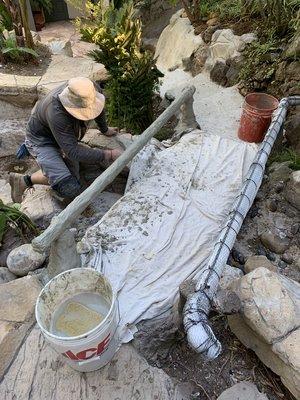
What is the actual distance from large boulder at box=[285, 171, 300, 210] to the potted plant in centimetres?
914

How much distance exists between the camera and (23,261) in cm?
289

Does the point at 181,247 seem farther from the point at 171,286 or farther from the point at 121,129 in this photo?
the point at 121,129

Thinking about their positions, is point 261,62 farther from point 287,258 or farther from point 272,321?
point 272,321

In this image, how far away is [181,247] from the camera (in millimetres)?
2857

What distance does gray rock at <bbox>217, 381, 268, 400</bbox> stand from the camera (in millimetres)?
1979

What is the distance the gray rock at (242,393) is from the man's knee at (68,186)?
236 centimetres

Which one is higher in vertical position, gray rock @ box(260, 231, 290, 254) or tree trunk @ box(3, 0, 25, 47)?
tree trunk @ box(3, 0, 25, 47)

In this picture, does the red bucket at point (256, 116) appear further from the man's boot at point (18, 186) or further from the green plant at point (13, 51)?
the green plant at point (13, 51)

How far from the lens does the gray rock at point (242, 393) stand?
198 cm

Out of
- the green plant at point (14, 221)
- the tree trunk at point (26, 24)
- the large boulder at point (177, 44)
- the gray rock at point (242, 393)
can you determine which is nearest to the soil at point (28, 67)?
the tree trunk at point (26, 24)

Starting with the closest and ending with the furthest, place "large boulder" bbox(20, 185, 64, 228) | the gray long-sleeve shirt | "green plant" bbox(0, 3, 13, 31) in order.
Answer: the gray long-sleeve shirt, "large boulder" bbox(20, 185, 64, 228), "green plant" bbox(0, 3, 13, 31)

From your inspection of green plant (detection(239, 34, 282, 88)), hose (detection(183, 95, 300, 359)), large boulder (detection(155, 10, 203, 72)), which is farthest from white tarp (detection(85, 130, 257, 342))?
large boulder (detection(155, 10, 203, 72))

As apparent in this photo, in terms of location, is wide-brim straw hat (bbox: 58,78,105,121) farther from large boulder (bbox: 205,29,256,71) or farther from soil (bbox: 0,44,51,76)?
large boulder (bbox: 205,29,256,71)

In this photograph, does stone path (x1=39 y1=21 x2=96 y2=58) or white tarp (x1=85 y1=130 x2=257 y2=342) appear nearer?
white tarp (x1=85 y1=130 x2=257 y2=342)
